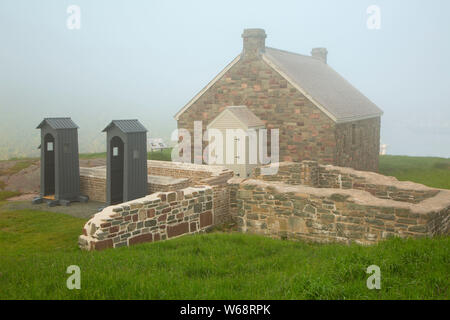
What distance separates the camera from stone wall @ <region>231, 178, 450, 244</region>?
32.9ft

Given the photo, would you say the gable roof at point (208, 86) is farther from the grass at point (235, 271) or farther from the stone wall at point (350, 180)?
the grass at point (235, 271)

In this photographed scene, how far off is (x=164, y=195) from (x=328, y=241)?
14.8 feet

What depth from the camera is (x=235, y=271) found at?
8148 millimetres

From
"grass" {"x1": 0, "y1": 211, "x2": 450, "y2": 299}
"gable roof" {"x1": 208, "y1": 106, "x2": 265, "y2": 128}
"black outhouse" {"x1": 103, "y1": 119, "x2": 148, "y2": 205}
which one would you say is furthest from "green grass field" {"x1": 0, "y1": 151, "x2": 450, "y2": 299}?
"gable roof" {"x1": 208, "y1": 106, "x2": 265, "y2": 128}

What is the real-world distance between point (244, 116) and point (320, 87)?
561cm

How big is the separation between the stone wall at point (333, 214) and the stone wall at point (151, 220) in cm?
137

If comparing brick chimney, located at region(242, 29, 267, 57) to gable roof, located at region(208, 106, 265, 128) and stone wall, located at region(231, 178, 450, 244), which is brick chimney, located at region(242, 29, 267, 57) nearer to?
gable roof, located at region(208, 106, 265, 128)

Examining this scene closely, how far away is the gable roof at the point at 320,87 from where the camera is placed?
22359mm

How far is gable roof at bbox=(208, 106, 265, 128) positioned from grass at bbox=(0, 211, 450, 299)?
12341mm
